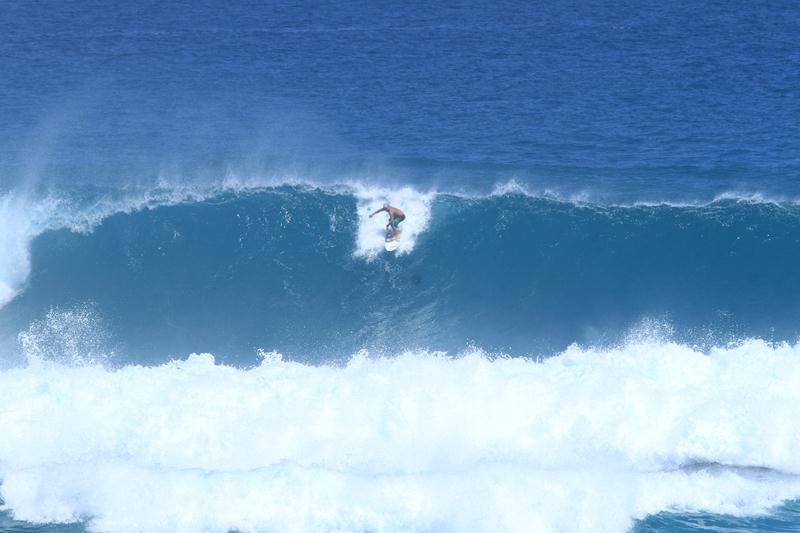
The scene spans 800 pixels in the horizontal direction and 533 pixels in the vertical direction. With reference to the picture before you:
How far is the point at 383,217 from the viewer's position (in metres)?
43.3

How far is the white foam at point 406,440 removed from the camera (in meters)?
→ 32.9

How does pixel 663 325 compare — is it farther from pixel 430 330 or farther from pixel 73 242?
pixel 73 242

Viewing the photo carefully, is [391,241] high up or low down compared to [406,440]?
up

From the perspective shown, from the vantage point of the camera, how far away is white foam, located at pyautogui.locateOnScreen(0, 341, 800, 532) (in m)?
32.9

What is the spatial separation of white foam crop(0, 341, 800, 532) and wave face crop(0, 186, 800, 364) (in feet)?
4.75

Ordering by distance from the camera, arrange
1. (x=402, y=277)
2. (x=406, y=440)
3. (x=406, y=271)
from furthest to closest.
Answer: (x=406, y=271) < (x=402, y=277) < (x=406, y=440)

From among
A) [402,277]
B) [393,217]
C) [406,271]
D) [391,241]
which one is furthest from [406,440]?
[393,217]

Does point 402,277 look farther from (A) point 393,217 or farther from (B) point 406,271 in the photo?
(A) point 393,217

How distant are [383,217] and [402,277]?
295 centimetres

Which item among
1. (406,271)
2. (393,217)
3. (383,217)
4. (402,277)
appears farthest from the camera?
(383,217)

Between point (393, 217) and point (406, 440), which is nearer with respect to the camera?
point (406, 440)

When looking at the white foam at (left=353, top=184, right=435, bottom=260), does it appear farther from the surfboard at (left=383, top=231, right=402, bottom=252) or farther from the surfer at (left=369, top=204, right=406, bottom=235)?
the surfer at (left=369, top=204, right=406, bottom=235)

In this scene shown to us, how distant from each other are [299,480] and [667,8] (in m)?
34.0

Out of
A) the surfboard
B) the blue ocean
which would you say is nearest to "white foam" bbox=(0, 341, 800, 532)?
the blue ocean
